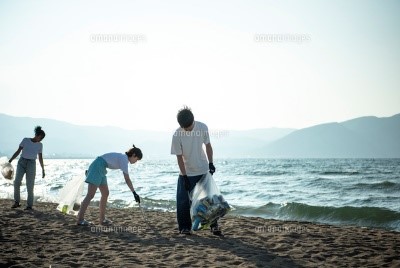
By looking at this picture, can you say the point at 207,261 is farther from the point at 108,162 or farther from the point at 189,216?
the point at 108,162

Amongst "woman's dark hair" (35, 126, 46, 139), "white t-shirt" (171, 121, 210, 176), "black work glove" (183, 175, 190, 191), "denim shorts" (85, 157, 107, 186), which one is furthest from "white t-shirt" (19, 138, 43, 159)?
"black work glove" (183, 175, 190, 191)

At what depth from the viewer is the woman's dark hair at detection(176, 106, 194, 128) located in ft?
16.3

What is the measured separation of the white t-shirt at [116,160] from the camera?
578 centimetres

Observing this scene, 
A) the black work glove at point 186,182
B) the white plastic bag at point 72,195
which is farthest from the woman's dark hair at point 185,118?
the white plastic bag at point 72,195

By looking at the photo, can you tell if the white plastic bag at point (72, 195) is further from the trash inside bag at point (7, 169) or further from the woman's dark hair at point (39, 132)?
the trash inside bag at point (7, 169)

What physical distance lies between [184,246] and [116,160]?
6.54 feet

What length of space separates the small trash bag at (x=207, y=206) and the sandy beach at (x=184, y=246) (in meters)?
0.36

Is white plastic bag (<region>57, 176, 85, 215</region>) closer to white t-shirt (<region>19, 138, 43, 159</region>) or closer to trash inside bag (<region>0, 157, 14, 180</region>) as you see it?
white t-shirt (<region>19, 138, 43, 159</region>)

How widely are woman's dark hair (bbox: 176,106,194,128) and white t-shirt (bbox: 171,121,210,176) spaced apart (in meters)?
A: 0.26

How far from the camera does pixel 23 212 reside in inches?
312

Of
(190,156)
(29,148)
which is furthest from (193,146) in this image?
(29,148)

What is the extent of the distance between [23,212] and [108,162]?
3.52 meters

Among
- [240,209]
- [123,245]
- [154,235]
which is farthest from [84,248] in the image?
[240,209]

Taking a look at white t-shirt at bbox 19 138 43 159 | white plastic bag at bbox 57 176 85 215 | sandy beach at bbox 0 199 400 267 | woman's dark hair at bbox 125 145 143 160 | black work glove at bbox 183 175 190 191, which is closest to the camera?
sandy beach at bbox 0 199 400 267
